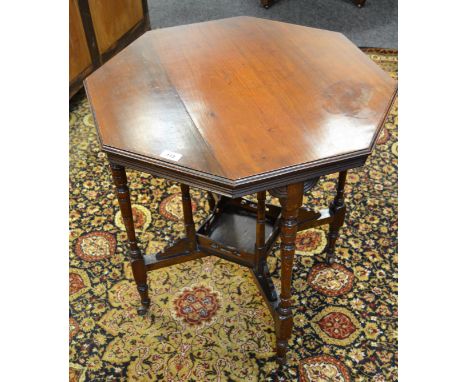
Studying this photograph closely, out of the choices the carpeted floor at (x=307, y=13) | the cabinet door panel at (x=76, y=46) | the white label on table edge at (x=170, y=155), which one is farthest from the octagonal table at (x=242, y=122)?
the carpeted floor at (x=307, y=13)

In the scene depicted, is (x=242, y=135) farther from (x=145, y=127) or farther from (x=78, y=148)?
(x=78, y=148)

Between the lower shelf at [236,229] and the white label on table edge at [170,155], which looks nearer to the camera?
the white label on table edge at [170,155]

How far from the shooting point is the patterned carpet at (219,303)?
1861 mm

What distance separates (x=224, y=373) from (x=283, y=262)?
56 centimetres

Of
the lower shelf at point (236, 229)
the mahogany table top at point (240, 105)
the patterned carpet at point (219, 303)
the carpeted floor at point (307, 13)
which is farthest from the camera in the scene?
the carpeted floor at point (307, 13)

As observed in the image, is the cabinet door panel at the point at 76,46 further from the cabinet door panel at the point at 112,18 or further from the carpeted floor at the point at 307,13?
the carpeted floor at the point at 307,13

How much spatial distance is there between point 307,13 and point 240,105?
298cm

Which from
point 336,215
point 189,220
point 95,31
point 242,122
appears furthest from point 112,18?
point 242,122

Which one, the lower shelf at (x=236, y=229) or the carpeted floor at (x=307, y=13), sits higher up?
the carpeted floor at (x=307, y=13)

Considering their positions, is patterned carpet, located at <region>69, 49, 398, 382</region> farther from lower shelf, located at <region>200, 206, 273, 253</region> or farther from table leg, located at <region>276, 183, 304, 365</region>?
lower shelf, located at <region>200, 206, 273, 253</region>

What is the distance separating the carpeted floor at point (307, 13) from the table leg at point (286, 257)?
2749 mm

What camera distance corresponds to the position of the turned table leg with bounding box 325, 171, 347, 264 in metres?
1.99

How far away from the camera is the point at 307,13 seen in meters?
4.16

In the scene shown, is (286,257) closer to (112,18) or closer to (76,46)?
(76,46)
